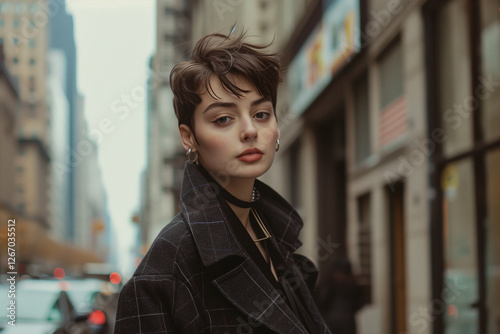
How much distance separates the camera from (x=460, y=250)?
6699 mm

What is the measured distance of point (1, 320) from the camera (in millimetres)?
5836

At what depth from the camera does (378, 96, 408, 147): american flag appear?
8.09 metres

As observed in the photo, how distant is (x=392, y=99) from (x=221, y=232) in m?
7.45

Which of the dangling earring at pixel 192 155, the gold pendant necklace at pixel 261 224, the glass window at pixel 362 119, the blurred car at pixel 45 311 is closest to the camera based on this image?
the dangling earring at pixel 192 155

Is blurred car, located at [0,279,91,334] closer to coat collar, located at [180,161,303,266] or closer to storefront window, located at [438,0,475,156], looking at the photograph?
storefront window, located at [438,0,475,156]

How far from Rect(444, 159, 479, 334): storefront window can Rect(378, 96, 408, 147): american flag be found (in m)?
1.17

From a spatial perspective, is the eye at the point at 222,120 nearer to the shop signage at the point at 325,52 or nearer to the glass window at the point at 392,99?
the glass window at the point at 392,99

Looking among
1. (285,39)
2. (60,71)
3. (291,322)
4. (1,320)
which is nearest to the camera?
(291,322)

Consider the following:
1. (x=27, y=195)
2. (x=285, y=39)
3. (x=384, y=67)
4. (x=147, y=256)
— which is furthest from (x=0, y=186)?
(x=147, y=256)

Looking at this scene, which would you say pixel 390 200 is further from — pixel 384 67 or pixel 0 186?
pixel 0 186

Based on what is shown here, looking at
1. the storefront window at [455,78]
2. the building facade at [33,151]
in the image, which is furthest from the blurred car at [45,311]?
the building facade at [33,151]

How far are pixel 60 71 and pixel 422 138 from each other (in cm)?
18342

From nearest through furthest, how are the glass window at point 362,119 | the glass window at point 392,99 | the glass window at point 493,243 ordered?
1. the glass window at point 493,243
2. the glass window at point 392,99
3. the glass window at point 362,119

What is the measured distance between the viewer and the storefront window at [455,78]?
21.8 feet
